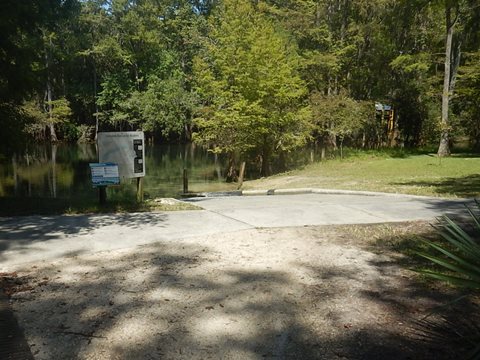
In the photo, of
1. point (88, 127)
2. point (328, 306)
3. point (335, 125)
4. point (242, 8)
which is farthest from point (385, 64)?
point (88, 127)

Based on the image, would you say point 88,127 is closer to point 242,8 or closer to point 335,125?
point 242,8

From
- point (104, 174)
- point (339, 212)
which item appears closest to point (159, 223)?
point (104, 174)

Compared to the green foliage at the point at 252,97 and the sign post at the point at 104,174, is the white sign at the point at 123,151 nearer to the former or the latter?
the sign post at the point at 104,174

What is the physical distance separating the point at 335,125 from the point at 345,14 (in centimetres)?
1010

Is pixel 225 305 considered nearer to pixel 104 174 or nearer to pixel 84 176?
pixel 104 174

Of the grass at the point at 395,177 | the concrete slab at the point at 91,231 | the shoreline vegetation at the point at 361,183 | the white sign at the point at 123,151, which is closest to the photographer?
the concrete slab at the point at 91,231

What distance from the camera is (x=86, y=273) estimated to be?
4.73m

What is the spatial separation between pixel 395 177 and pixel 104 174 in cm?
1232

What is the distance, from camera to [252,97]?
75.0 feet

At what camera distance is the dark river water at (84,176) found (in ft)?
60.8

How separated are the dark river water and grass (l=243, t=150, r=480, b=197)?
12.3 feet

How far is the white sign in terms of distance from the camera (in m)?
8.86

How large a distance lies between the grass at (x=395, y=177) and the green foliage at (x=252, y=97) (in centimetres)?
287

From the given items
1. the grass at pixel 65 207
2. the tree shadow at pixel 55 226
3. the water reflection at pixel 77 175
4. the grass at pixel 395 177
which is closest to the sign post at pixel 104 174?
the grass at pixel 65 207
